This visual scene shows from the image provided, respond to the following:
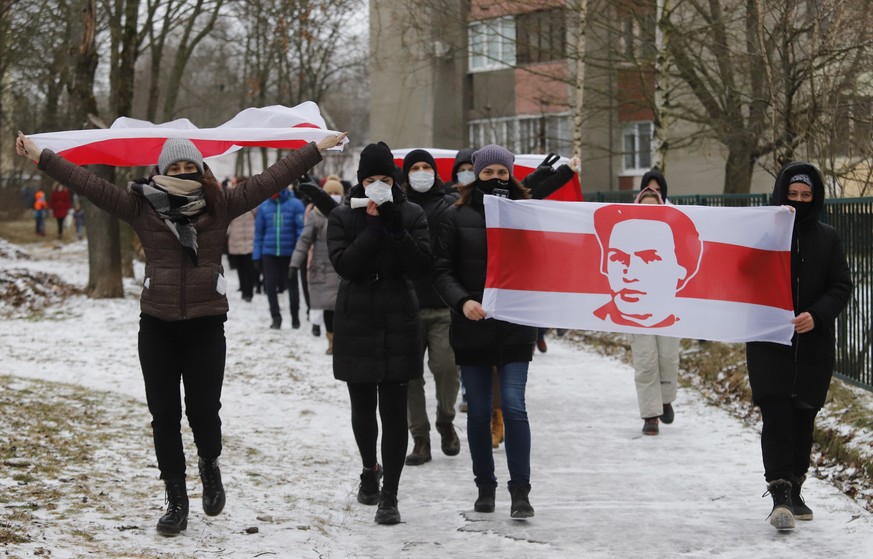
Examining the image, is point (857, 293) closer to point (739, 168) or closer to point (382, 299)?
point (382, 299)

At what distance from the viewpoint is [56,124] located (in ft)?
Answer: 131

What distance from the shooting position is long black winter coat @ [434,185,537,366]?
7473 mm

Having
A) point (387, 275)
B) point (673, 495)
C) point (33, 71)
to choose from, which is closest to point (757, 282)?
point (673, 495)

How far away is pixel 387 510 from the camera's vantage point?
24.1ft

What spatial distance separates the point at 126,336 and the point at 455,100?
90.7ft

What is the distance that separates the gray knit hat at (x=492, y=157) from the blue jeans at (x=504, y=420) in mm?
1224

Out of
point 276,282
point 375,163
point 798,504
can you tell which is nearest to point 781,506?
point 798,504

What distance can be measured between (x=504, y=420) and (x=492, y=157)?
1.59m

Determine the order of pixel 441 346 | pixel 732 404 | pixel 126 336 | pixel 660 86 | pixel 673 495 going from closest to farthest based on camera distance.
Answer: pixel 673 495, pixel 441 346, pixel 732 404, pixel 126 336, pixel 660 86

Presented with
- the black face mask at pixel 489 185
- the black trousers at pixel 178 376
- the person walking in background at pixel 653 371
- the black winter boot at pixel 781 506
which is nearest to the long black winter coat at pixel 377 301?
the black face mask at pixel 489 185

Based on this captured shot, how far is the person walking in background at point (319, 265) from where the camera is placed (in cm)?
1500

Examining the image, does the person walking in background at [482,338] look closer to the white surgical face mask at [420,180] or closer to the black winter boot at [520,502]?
the black winter boot at [520,502]

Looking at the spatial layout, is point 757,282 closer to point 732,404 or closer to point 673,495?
point 673,495

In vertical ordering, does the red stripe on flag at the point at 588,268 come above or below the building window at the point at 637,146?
below
